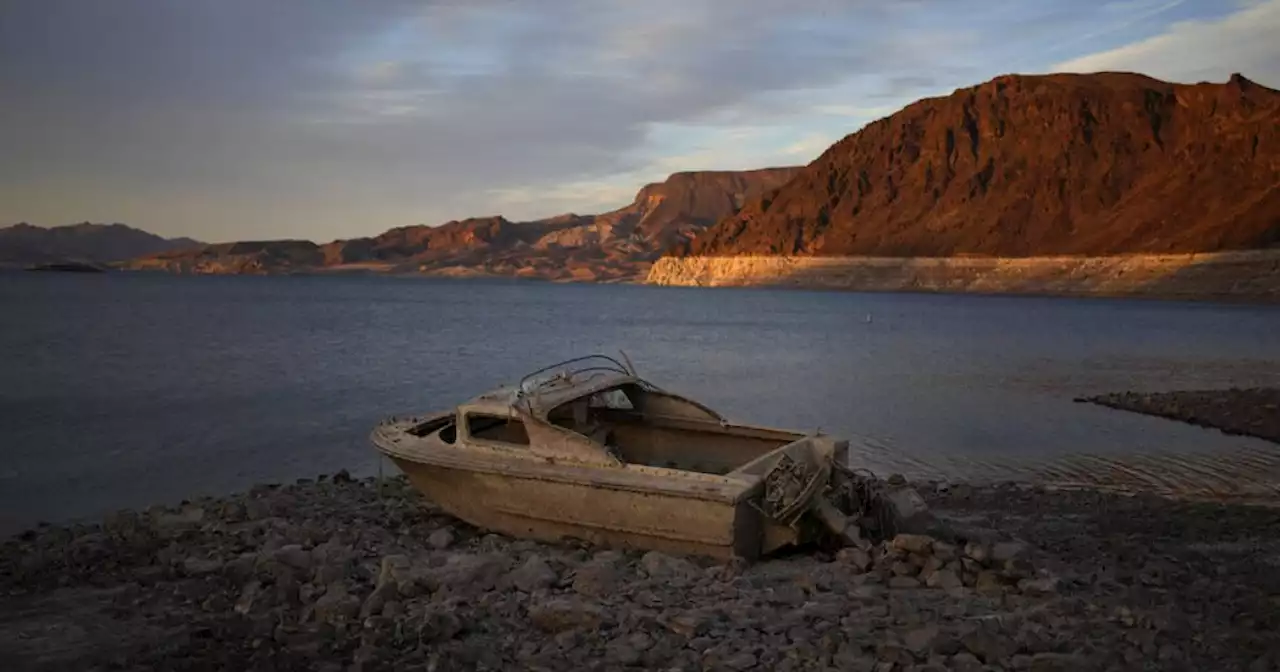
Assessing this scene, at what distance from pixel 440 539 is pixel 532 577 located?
2310mm

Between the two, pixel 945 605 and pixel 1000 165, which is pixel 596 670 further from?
pixel 1000 165

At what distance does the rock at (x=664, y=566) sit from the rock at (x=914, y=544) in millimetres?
1870

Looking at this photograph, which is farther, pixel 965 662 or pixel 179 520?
pixel 179 520

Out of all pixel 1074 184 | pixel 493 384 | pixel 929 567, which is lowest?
pixel 493 384

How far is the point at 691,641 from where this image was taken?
23.3 ft

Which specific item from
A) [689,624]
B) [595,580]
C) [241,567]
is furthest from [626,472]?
[241,567]

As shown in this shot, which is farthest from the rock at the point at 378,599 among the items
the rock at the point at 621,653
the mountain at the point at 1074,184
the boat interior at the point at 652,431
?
the mountain at the point at 1074,184

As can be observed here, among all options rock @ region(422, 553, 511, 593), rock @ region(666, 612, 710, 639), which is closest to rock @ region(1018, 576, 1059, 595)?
rock @ region(666, 612, 710, 639)

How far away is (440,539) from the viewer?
10.6 m

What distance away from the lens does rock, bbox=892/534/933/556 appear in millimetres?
8766

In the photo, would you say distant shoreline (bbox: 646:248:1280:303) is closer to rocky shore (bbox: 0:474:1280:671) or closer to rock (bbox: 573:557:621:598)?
rocky shore (bbox: 0:474:1280:671)

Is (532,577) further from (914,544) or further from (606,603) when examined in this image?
(914,544)

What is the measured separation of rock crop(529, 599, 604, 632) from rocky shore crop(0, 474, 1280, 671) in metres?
0.02

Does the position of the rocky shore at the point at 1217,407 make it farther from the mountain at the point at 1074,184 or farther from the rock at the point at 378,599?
the mountain at the point at 1074,184
